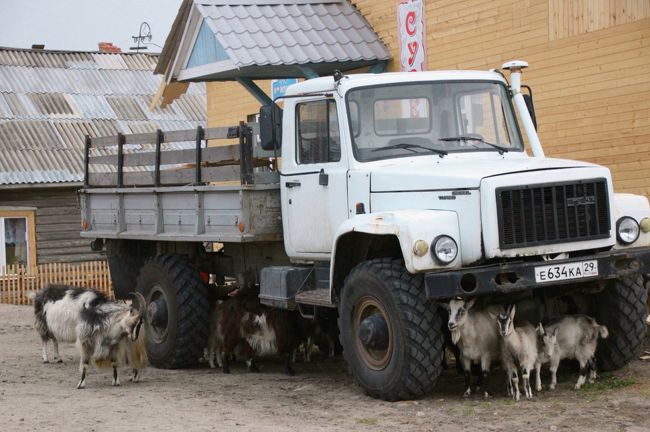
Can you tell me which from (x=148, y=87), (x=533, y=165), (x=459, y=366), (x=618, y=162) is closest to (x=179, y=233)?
(x=459, y=366)

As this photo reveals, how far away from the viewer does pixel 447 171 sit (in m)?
9.47

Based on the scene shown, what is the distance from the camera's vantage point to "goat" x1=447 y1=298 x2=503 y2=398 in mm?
9414

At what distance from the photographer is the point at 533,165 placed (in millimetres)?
9500

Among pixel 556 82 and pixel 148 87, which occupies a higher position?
pixel 148 87

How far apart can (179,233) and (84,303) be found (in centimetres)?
121

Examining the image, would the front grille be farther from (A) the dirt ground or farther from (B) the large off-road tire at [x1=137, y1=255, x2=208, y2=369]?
(B) the large off-road tire at [x1=137, y1=255, x2=208, y2=369]

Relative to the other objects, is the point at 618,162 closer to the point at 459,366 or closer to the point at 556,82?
the point at 556,82

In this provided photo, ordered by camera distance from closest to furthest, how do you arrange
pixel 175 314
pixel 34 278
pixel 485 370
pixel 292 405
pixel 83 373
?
pixel 485 370 < pixel 292 405 < pixel 83 373 < pixel 175 314 < pixel 34 278

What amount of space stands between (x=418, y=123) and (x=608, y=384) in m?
2.73

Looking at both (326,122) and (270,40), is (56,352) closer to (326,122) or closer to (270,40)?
(326,122)

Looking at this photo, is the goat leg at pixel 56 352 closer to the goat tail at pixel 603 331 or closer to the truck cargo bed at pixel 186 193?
the truck cargo bed at pixel 186 193

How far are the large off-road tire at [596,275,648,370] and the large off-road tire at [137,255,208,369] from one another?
433 cm

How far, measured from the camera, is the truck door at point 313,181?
1032 centimetres

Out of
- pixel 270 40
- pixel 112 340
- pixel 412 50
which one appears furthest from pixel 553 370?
pixel 270 40
